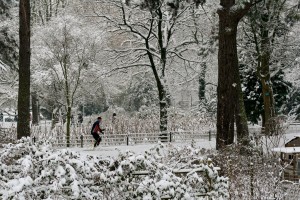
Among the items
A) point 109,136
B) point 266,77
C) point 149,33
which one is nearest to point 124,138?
point 109,136

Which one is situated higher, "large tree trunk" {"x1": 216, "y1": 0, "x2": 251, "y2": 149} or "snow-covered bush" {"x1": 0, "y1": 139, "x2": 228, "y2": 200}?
"large tree trunk" {"x1": 216, "y1": 0, "x2": 251, "y2": 149}

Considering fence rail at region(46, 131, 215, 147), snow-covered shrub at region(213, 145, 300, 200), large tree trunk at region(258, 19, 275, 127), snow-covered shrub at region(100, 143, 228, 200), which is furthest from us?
large tree trunk at region(258, 19, 275, 127)

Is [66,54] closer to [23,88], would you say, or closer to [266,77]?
[23,88]

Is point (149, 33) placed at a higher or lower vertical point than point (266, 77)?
higher

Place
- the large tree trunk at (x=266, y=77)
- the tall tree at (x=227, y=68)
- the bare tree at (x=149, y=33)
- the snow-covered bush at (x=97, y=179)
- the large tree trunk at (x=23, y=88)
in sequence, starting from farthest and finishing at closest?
1. the bare tree at (x=149, y=33)
2. the large tree trunk at (x=266, y=77)
3. the large tree trunk at (x=23, y=88)
4. the tall tree at (x=227, y=68)
5. the snow-covered bush at (x=97, y=179)

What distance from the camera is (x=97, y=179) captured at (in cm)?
561

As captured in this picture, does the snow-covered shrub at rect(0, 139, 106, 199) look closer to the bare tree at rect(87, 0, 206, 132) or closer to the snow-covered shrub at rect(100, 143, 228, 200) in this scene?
the snow-covered shrub at rect(100, 143, 228, 200)

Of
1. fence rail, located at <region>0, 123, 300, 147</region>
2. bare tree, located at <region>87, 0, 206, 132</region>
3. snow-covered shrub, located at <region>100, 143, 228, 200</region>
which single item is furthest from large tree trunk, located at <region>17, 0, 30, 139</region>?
bare tree, located at <region>87, 0, 206, 132</region>

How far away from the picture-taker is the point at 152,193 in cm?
532

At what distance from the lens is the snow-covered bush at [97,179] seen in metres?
5.10

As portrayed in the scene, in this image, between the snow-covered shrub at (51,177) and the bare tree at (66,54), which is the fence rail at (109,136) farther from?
the snow-covered shrub at (51,177)

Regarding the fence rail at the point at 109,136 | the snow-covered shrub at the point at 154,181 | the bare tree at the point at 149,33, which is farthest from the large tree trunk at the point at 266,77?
the snow-covered shrub at the point at 154,181

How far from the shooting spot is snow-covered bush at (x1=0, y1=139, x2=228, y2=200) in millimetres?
5102

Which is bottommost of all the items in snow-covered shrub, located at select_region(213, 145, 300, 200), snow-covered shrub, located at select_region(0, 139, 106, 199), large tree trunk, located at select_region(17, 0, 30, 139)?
snow-covered shrub, located at select_region(213, 145, 300, 200)
